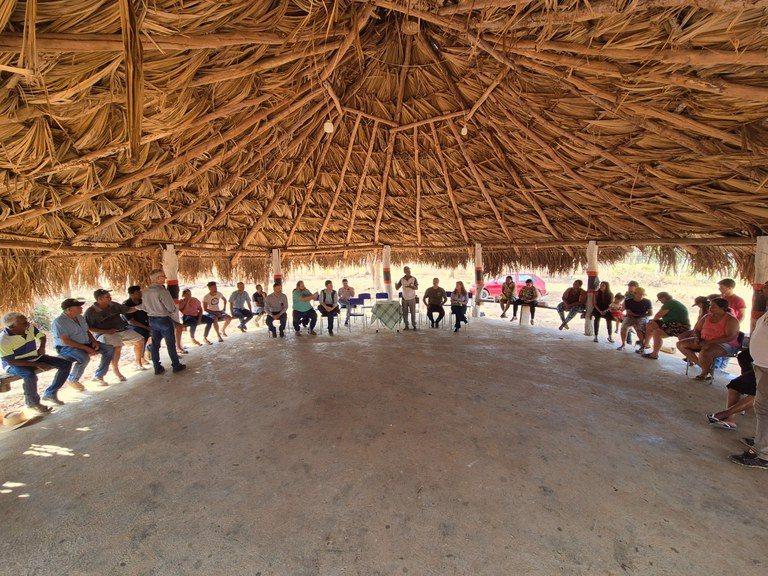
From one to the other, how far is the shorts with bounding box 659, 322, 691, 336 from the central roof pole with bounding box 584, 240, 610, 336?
2.14 metres

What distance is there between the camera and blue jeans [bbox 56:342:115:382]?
4895 mm

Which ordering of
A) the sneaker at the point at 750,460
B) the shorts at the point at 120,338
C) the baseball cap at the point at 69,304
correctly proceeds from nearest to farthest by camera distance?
the sneaker at the point at 750,460
the baseball cap at the point at 69,304
the shorts at the point at 120,338

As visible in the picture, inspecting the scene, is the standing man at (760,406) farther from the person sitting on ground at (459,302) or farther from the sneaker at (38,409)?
the sneaker at (38,409)

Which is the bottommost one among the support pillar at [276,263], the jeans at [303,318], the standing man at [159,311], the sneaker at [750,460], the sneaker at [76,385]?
the sneaker at [750,460]

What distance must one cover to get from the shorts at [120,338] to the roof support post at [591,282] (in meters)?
9.65

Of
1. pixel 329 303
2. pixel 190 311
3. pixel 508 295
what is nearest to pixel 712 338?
pixel 508 295

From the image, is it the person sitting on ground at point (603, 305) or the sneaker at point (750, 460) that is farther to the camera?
the person sitting on ground at point (603, 305)

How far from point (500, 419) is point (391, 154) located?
656 cm

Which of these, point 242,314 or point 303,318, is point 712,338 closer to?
point 303,318

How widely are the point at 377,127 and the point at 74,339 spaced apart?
668 cm

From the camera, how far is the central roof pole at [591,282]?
8389mm

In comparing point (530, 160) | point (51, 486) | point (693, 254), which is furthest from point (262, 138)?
point (693, 254)

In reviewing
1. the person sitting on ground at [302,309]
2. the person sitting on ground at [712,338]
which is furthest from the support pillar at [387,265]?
the person sitting on ground at [712,338]

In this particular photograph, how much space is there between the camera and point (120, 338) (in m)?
5.66
